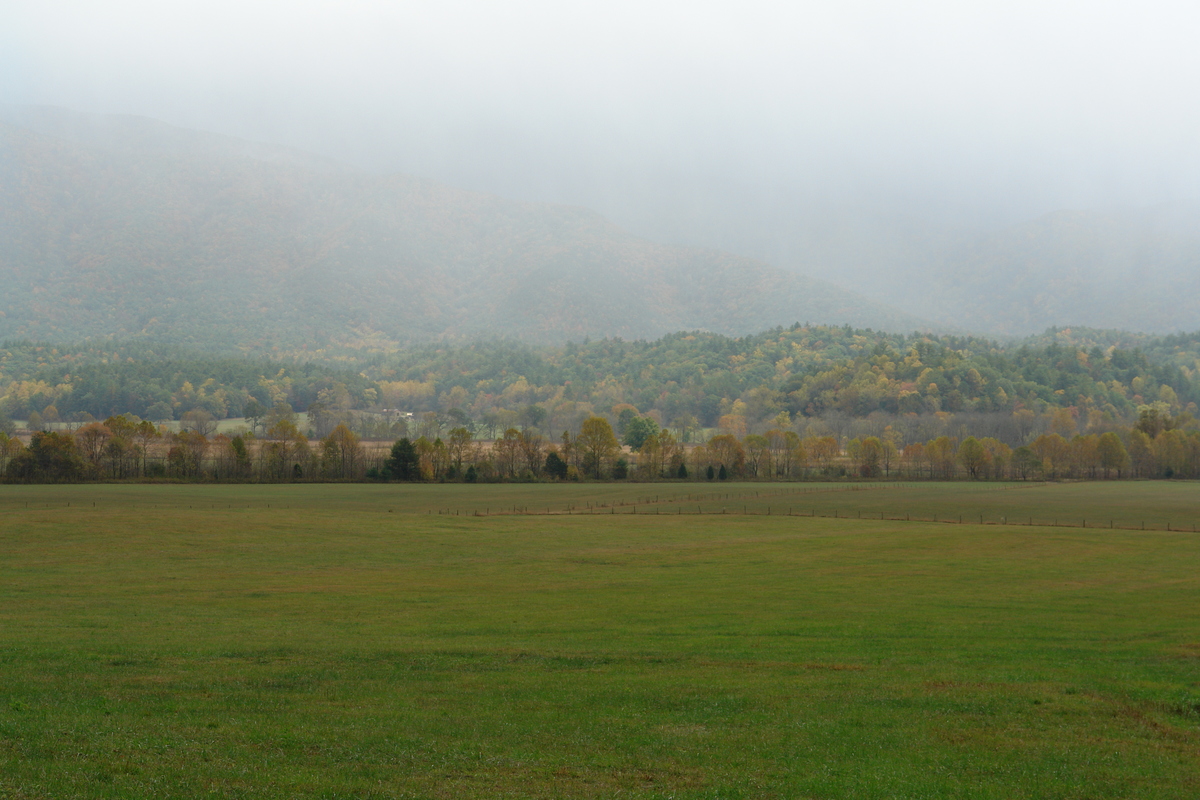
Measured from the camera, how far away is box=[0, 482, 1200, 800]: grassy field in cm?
1539

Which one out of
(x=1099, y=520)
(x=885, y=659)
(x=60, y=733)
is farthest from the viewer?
(x=1099, y=520)

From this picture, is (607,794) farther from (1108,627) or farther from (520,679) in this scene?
(1108,627)

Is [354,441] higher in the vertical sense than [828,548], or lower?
higher

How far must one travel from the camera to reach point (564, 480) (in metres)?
141

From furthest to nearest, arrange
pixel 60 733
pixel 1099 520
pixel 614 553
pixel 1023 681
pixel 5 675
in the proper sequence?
pixel 1099 520
pixel 614 553
pixel 1023 681
pixel 5 675
pixel 60 733

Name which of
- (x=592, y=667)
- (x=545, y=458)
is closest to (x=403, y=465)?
(x=545, y=458)

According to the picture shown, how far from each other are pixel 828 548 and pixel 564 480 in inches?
3124

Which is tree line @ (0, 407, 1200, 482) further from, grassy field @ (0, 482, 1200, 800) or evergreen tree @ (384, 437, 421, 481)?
grassy field @ (0, 482, 1200, 800)

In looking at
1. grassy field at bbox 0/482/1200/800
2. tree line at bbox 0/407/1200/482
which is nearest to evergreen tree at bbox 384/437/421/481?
tree line at bbox 0/407/1200/482

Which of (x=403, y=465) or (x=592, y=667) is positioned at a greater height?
(x=403, y=465)

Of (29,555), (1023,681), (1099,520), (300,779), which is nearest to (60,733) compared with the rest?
(300,779)

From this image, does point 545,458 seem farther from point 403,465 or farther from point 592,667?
point 592,667

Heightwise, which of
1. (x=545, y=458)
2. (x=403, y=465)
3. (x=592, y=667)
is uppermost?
(x=545, y=458)

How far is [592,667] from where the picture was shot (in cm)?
2608
